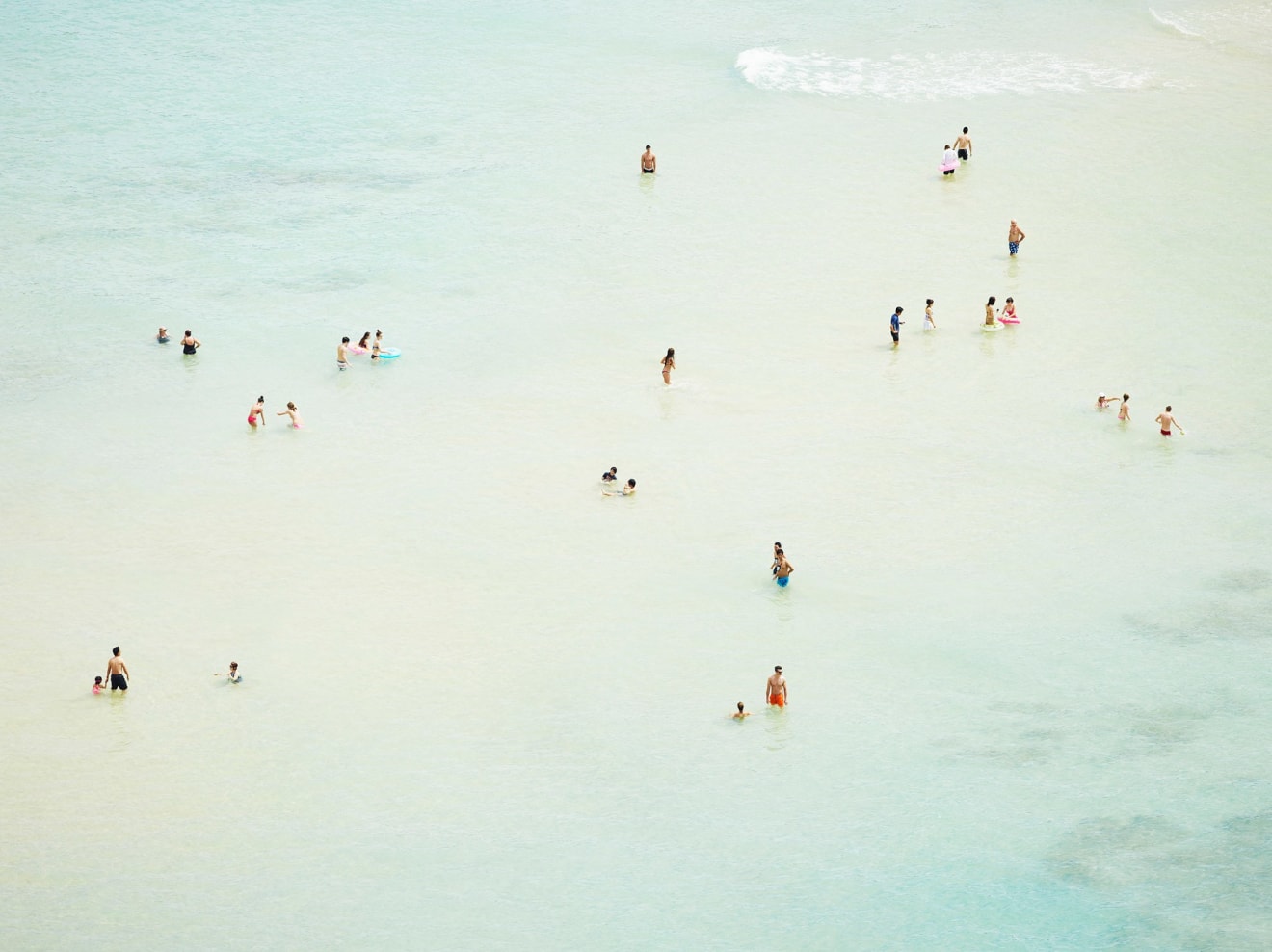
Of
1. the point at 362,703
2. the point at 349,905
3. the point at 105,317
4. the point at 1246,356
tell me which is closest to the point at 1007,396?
the point at 1246,356

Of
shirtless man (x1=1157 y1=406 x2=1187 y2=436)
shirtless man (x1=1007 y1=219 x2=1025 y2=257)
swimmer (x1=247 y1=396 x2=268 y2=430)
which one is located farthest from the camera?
shirtless man (x1=1007 y1=219 x2=1025 y2=257)

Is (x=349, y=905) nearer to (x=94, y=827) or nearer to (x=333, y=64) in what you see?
(x=94, y=827)

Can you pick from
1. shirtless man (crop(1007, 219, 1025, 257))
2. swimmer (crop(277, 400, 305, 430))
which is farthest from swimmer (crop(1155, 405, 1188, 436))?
swimmer (crop(277, 400, 305, 430))

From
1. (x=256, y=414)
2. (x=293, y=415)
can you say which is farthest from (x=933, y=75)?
(x=256, y=414)

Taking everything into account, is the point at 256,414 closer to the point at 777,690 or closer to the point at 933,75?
the point at 777,690

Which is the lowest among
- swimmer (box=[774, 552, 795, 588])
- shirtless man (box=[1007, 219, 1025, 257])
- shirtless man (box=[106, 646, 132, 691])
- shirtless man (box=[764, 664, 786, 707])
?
shirtless man (box=[106, 646, 132, 691])

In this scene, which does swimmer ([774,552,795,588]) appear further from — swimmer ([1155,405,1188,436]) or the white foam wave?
the white foam wave

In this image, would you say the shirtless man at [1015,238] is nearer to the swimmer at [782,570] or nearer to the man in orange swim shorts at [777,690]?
the swimmer at [782,570]
